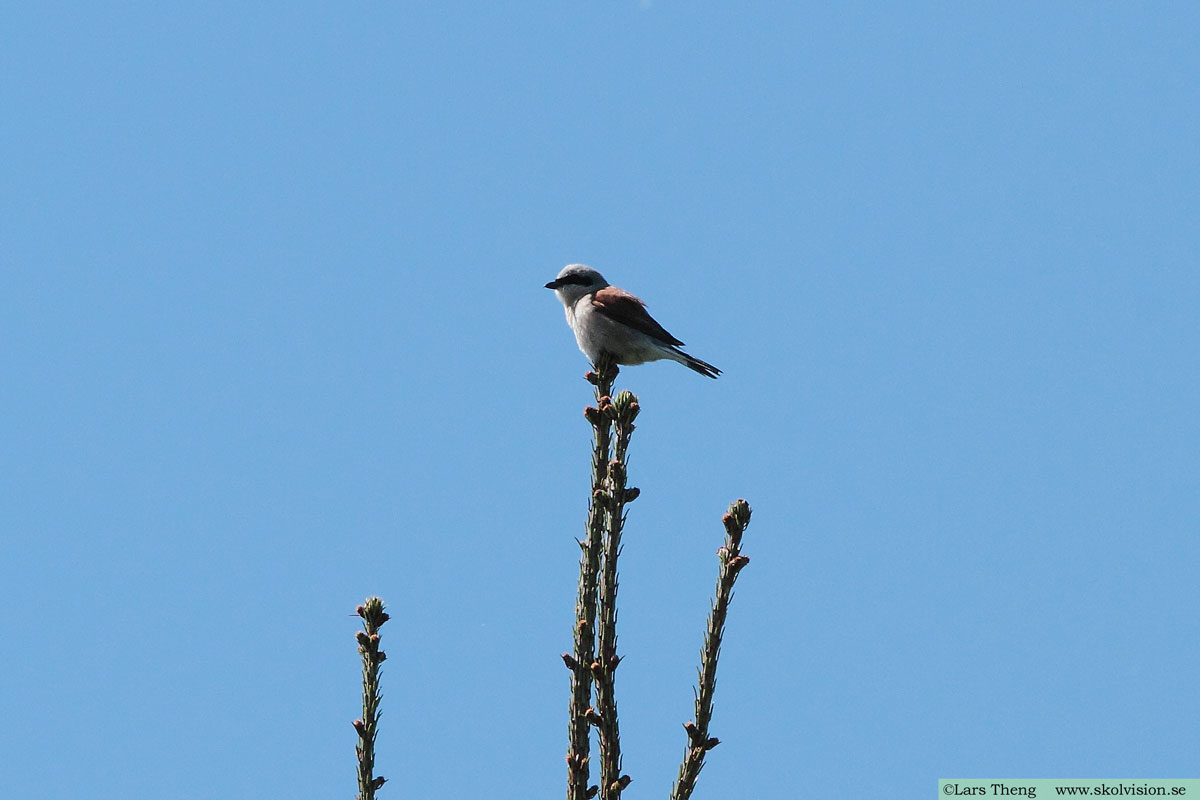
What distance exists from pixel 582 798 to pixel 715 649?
2.62 feet

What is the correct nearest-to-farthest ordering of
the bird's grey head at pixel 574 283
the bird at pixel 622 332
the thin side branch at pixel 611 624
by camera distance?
the thin side branch at pixel 611 624
the bird at pixel 622 332
the bird's grey head at pixel 574 283

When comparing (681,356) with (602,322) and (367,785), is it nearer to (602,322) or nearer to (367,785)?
(602,322)

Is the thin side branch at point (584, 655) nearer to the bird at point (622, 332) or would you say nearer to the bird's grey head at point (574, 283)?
the bird at point (622, 332)

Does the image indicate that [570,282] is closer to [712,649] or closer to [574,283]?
[574,283]

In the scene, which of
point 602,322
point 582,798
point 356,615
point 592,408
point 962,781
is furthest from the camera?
point 602,322

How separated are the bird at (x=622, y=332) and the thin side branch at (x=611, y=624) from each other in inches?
219

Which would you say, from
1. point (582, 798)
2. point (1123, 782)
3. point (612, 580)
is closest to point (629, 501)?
point (612, 580)

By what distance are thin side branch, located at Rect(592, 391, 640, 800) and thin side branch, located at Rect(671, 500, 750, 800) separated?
0.27 m

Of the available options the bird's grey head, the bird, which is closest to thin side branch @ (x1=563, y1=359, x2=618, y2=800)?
the bird

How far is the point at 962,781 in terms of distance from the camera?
9180 millimetres

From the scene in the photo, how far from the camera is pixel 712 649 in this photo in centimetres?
475

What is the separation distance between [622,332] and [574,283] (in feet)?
4.24

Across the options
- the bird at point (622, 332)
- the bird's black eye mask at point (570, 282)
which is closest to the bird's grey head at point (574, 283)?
the bird's black eye mask at point (570, 282)

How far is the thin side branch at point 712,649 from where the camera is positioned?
180 inches
